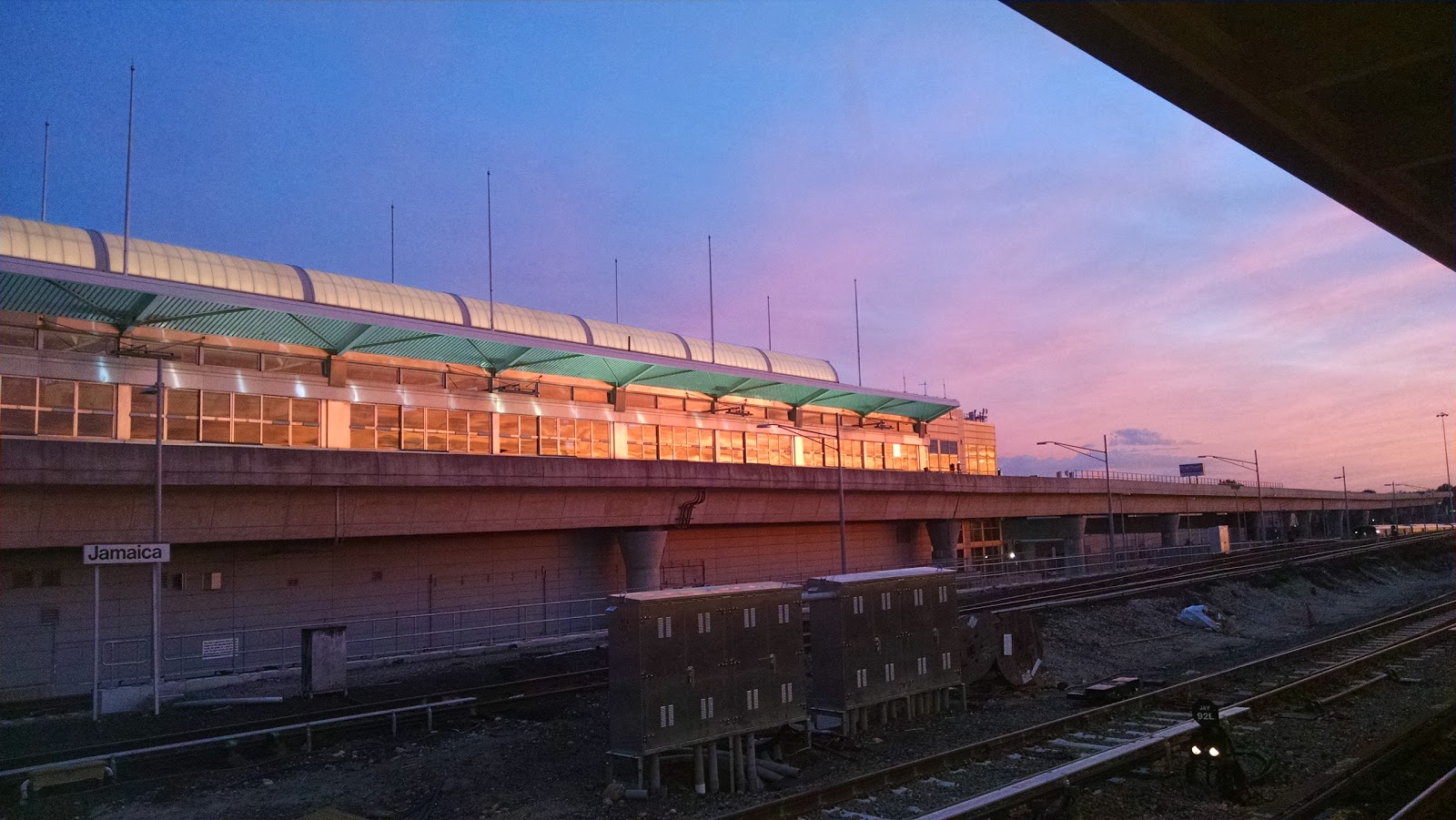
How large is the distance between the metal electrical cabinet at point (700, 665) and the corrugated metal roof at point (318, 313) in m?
22.5

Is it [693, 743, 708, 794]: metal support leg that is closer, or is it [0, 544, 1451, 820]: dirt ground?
[0, 544, 1451, 820]: dirt ground

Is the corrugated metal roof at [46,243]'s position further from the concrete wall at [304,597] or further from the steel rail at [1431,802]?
the steel rail at [1431,802]

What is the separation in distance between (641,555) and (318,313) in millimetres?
15497

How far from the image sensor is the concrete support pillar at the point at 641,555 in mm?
38062

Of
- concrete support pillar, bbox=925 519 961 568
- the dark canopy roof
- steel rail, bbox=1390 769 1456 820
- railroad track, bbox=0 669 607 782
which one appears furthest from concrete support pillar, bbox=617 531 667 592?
the dark canopy roof

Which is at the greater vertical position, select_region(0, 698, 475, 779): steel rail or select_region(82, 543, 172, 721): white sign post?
select_region(82, 543, 172, 721): white sign post

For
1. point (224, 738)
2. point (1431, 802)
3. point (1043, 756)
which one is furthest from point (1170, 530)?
point (224, 738)

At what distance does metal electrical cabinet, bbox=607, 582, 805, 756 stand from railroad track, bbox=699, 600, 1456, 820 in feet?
6.94

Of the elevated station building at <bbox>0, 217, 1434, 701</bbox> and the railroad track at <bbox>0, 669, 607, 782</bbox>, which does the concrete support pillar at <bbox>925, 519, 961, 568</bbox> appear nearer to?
the elevated station building at <bbox>0, 217, 1434, 701</bbox>

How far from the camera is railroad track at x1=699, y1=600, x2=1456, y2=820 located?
36.5 feet

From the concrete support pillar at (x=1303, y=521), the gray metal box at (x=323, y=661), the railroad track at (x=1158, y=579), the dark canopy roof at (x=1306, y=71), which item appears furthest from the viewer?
the concrete support pillar at (x=1303, y=521)

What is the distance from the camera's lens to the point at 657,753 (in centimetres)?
1284

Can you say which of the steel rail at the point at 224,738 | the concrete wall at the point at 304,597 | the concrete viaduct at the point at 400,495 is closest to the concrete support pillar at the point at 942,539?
the concrete viaduct at the point at 400,495

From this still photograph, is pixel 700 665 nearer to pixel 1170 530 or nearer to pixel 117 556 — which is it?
pixel 117 556
